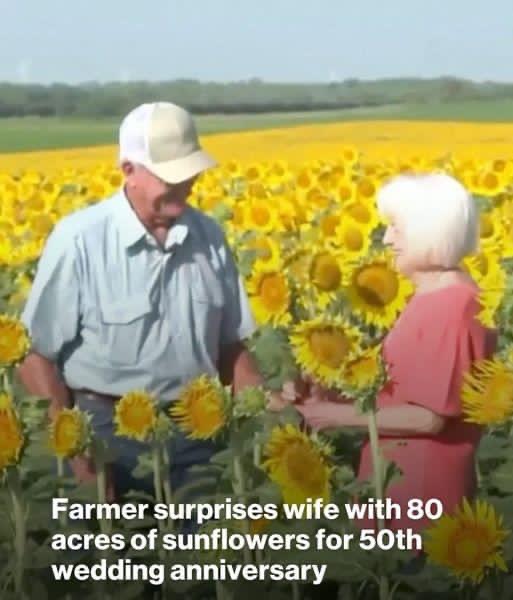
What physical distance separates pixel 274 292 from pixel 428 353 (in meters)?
0.46

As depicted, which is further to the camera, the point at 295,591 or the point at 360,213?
the point at 360,213

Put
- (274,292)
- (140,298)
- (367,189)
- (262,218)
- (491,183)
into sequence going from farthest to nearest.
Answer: (491,183)
(367,189)
(262,218)
(274,292)
(140,298)

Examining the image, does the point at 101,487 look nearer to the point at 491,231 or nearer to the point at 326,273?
the point at 326,273

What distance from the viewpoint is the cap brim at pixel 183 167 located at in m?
1.64

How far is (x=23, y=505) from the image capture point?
155cm

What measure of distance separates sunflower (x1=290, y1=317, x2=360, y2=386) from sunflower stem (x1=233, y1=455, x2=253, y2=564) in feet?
0.42

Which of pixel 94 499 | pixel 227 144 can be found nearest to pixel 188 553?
pixel 94 499

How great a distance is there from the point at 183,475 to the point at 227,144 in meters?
1.99

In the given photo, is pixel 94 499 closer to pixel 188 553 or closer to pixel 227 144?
pixel 188 553

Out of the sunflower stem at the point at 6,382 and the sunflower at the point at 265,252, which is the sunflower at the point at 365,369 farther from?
the sunflower at the point at 265,252

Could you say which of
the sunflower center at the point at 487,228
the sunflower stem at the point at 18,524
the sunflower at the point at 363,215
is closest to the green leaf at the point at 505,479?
the sunflower stem at the point at 18,524

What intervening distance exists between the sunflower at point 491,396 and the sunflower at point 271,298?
53 centimetres

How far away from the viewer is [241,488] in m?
1.55

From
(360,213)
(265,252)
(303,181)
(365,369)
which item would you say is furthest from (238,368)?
(303,181)
